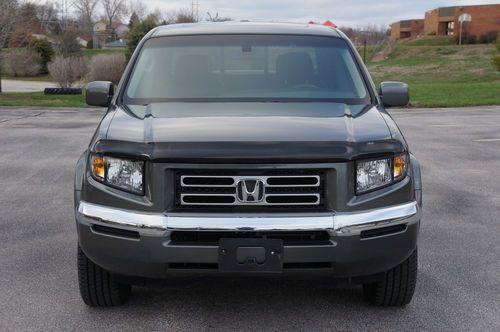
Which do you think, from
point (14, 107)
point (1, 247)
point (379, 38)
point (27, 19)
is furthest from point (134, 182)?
point (379, 38)

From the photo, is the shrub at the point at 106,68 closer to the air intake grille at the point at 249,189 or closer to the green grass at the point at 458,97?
the green grass at the point at 458,97

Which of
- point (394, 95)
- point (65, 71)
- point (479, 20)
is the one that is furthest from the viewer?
point (479, 20)

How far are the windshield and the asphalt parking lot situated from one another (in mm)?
1283

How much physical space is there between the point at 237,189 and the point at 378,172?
771 millimetres

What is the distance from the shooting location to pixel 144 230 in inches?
136

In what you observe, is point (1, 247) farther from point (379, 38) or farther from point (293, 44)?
point (379, 38)

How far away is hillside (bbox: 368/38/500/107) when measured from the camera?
23.2 metres

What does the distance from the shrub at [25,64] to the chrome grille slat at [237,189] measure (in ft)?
142

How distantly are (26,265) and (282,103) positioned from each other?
2.25 m

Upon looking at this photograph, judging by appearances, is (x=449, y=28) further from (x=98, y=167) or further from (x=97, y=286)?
(x=98, y=167)

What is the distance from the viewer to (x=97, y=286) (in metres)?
4.02

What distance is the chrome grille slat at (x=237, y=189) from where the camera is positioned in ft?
11.5

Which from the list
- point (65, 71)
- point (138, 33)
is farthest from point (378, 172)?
point (138, 33)

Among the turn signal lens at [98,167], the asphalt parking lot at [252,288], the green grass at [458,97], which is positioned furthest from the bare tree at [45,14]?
the turn signal lens at [98,167]
